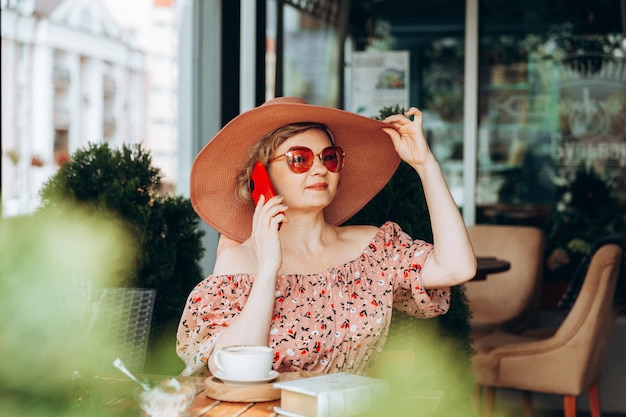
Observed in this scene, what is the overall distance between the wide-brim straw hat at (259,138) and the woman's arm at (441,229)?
142mm

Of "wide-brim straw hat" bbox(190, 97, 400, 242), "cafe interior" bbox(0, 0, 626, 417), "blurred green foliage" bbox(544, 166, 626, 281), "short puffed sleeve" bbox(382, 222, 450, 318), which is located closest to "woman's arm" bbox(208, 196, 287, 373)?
"wide-brim straw hat" bbox(190, 97, 400, 242)

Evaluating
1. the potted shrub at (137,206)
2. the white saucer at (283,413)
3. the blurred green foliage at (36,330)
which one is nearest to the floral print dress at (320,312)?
the white saucer at (283,413)

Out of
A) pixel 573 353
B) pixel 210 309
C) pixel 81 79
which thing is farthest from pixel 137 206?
pixel 81 79

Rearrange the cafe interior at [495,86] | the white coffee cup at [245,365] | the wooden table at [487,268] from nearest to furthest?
the white coffee cup at [245,365], the wooden table at [487,268], the cafe interior at [495,86]

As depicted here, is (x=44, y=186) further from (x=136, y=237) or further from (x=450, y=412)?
(x=450, y=412)

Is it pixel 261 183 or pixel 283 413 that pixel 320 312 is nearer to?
pixel 261 183

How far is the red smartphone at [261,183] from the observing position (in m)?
2.18

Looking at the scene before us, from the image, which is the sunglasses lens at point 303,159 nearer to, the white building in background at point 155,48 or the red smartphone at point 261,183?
the red smartphone at point 261,183

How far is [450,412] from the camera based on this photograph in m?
2.80

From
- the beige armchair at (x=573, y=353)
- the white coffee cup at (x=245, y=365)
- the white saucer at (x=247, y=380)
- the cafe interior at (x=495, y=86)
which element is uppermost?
the cafe interior at (x=495, y=86)

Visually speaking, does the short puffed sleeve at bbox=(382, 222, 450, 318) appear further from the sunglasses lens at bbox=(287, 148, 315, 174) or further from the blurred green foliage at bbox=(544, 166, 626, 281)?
the blurred green foliage at bbox=(544, 166, 626, 281)

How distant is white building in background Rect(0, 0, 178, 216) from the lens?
70.4 ft

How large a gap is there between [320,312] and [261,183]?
35 centimetres

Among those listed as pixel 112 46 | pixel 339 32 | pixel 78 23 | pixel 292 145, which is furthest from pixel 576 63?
pixel 112 46
